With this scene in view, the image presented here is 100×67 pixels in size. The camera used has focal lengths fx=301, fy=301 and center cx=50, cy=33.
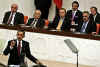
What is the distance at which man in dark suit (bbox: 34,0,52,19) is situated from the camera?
37.4 feet

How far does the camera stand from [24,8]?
12570mm

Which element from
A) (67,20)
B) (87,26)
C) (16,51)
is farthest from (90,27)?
(16,51)

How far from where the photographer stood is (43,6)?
11.4 m

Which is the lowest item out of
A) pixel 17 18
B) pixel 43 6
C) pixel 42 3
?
pixel 17 18

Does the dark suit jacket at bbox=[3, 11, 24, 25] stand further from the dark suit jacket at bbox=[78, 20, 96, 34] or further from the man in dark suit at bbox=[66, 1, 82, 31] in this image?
the dark suit jacket at bbox=[78, 20, 96, 34]

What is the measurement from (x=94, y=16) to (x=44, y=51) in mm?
2324

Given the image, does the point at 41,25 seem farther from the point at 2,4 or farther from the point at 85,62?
the point at 2,4

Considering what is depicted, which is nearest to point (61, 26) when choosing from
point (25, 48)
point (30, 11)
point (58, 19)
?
point (58, 19)

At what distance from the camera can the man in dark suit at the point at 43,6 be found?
11.4 metres

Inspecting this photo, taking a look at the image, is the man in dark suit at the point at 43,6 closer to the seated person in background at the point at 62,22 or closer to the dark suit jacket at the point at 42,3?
the dark suit jacket at the point at 42,3

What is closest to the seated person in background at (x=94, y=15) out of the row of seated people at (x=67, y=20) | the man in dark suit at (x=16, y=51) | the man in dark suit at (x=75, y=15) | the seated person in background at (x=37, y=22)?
the row of seated people at (x=67, y=20)

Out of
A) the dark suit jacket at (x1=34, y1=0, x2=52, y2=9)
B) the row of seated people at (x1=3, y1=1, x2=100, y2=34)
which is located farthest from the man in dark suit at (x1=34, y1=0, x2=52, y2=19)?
the row of seated people at (x1=3, y1=1, x2=100, y2=34)

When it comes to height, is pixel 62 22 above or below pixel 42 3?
below

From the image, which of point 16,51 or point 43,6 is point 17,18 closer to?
point 43,6
